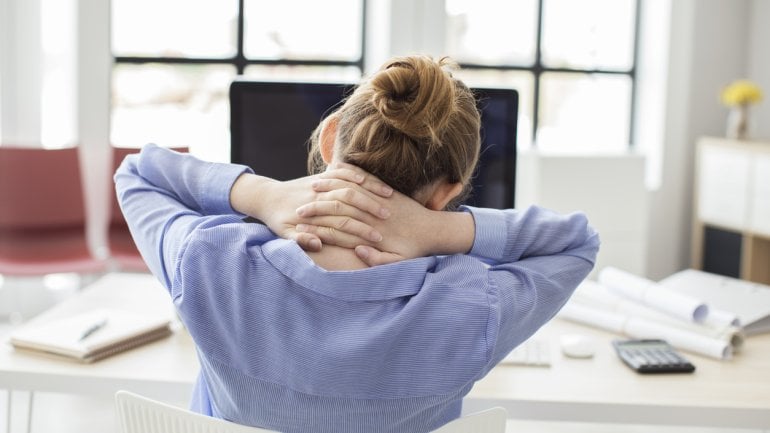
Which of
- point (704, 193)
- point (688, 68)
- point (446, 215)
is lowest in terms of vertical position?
point (704, 193)

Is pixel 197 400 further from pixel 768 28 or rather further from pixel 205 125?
pixel 768 28

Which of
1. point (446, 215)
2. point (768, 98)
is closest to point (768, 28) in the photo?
point (768, 98)

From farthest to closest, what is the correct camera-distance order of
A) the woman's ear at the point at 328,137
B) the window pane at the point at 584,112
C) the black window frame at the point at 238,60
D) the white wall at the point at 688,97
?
1. the window pane at the point at 584,112
2. the white wall at the point at 688,97
3. the black window frame at the point at 238,60
4. the woman's ear at the point at 328,137

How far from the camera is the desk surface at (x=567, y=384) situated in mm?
1671

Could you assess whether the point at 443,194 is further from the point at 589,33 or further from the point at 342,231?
the point at 589,33

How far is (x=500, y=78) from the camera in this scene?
577 cm

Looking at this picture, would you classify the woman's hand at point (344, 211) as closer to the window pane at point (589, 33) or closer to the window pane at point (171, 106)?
the window pane at point (171, 106)

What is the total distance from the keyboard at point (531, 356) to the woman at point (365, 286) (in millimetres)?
571

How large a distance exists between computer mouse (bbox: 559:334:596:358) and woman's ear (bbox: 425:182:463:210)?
0.77 m

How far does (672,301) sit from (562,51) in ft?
12.7

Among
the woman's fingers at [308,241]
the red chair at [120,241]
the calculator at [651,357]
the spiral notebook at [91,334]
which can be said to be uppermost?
the woman's fingers at [308,241]

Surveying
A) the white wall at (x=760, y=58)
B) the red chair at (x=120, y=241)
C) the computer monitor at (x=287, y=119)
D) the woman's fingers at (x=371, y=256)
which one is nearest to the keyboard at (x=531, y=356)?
the computer monitor at (x=287, y=119)

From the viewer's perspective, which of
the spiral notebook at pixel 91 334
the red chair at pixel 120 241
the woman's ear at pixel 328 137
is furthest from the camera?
the red chair at pixel 120 241

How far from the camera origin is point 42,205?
4.52 metres
